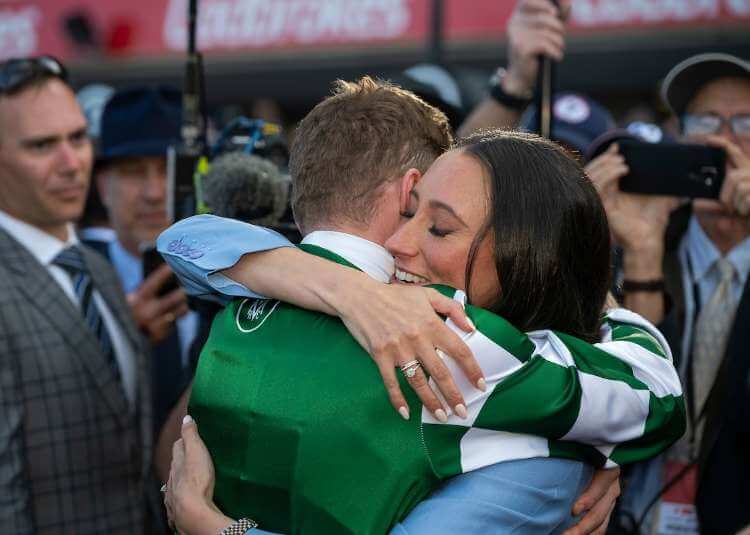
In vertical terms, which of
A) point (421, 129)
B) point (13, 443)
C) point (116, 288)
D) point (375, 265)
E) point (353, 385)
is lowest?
point (13, 443)

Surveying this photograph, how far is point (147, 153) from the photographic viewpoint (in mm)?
3994

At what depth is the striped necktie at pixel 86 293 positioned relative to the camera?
3.14 metres

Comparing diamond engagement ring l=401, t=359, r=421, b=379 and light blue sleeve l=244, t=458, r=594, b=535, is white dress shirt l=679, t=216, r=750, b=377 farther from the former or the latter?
diamond engagement ring l=401, t=359, r=421, b=379

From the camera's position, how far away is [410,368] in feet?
5.35

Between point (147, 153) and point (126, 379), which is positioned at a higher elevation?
point (147, 153)

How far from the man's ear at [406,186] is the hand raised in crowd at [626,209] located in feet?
3.51

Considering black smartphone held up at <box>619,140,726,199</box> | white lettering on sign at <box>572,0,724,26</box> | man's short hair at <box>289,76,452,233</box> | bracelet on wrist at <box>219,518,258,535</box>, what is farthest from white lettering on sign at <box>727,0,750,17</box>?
bracelet on wrist at <box>219,518,258,535</box>

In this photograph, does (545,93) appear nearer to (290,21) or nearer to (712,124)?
(712,124)

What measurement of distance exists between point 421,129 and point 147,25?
7.57 meters

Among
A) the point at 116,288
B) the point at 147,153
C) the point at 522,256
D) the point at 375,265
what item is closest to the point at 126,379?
the point at 116,288

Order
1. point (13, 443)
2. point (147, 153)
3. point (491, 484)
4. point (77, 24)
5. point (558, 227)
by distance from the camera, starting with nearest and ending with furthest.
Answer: point (491, 484), point (558, 227), point (13, 443), point (147, 153), point (77, 24)

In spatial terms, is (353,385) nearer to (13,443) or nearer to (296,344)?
(296,344)

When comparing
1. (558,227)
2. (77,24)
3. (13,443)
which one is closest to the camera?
(558,227)

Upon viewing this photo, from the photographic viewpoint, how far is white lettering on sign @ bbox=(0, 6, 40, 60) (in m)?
9.26
